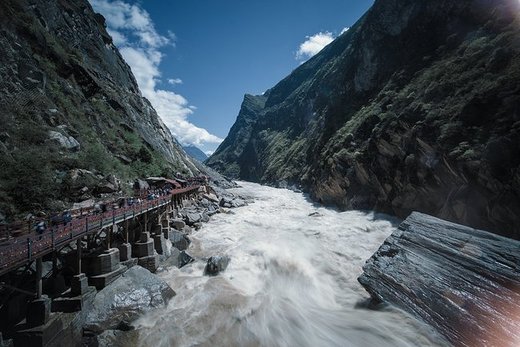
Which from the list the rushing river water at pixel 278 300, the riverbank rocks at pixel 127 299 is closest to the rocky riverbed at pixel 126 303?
the riverbank rocks at pixel 127 299

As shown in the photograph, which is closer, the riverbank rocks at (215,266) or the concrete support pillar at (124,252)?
the concrete support pillar at (124,252)

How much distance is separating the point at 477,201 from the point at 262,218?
21139 mm

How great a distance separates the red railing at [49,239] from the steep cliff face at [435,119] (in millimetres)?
23930

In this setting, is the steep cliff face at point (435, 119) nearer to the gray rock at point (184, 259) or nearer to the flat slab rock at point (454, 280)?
the flat slab rock at point (454, 280)

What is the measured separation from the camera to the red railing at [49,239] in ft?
29.7

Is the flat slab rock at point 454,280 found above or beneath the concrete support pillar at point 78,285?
above

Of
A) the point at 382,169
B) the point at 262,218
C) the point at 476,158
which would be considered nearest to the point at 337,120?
the point at 382,169

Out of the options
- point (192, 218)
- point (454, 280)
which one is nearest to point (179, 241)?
point (192, 218)

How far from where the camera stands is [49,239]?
35.7ft

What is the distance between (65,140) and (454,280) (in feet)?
101

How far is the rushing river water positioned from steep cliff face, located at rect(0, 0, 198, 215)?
11.2 m

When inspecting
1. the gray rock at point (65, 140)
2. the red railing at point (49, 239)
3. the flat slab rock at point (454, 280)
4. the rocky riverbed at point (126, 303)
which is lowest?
the rocky riverbed at point (126, 303)

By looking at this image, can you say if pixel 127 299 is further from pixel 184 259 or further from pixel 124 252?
pixel 184 259

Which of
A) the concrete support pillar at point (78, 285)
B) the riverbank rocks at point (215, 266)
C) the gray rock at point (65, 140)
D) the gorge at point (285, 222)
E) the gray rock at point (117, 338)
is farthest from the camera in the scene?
the gray rock at point (65, 140)
